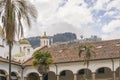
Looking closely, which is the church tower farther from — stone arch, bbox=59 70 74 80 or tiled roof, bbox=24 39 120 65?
stone arch, bbox=59 70 74 80

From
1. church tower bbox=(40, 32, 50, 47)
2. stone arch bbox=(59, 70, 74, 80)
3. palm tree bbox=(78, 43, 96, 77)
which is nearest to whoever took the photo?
palm tree bbox=(78, 43, 96, 77)

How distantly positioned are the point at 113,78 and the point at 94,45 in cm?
871

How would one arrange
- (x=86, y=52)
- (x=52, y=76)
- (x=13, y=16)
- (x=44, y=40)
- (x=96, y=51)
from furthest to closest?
(x=44, y=40) → (x=52, y=76) → (x=96, y=51) → (x=86, y=52) → (x=13, y=16)

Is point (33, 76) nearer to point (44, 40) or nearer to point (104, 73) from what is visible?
point (44, 40)

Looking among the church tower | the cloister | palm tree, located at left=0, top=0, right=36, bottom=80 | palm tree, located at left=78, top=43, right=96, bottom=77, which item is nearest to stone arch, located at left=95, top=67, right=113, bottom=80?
the cloister

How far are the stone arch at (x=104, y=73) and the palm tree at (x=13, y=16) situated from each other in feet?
111

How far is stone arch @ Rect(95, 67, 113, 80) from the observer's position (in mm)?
58338

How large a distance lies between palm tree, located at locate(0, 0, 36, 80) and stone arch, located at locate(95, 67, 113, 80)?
3369 centimetres

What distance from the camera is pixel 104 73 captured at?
59.2m

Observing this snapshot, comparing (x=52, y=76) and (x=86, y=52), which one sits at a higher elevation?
(x=86, y=52)

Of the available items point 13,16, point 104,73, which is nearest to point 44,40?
point 104,73

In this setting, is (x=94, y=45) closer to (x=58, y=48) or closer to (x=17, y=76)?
(x=58, y=48)

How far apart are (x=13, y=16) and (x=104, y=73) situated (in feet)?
116

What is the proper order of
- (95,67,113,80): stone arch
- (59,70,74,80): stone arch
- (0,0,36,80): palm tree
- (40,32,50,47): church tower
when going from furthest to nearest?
(40,32,50,47): church tower, (59,70,74,80): stone arch, (95,67,113,80): stone arch, (0,0,36,80): palm tree
